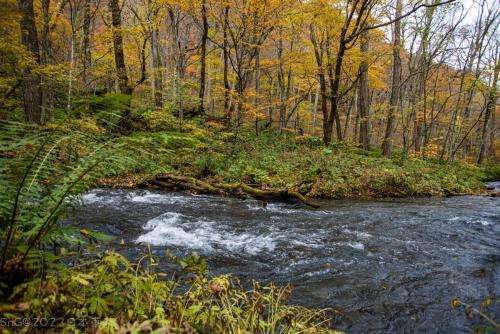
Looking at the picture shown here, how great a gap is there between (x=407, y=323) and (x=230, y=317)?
95.7 inches

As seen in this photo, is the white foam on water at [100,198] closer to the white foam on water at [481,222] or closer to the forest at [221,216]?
the forest at [221,216]

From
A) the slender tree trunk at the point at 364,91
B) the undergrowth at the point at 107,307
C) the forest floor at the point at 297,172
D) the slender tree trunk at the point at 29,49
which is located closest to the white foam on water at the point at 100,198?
the forest floor at the point at 297,172

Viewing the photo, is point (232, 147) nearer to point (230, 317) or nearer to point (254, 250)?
point (254, 250)

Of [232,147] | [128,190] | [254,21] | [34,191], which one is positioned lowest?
[128,190]

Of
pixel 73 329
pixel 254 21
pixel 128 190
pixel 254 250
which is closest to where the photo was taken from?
pixel 73 329

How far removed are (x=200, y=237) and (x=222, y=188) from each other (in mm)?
4410

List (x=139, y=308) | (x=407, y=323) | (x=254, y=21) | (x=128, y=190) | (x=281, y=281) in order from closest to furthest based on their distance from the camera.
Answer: (x=139, y=308) < (x=407, y=323) < (x=281, y=281) < (x=128, y=190) < (x=254, y=21)

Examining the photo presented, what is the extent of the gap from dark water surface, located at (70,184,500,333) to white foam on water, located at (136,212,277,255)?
0.02m

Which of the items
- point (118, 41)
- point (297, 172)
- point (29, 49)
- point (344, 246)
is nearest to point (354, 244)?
point (344, 246)

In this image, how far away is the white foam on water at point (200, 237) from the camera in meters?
5.46

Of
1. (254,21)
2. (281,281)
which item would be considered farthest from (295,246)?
(254,21)

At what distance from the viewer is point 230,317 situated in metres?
2.12

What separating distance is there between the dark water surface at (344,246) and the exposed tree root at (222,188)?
1.60 ft

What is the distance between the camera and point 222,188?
10.2 m
